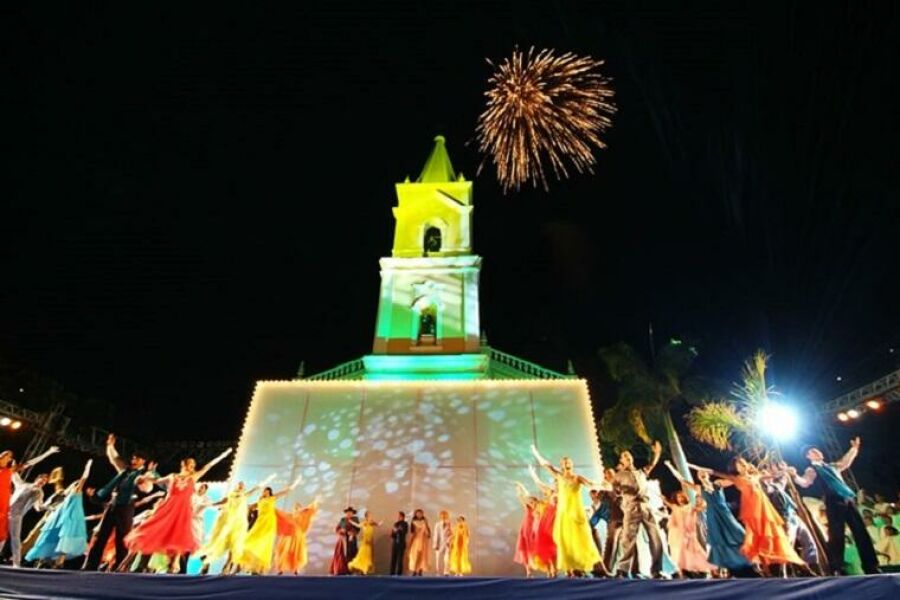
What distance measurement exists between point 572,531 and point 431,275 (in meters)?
12.1

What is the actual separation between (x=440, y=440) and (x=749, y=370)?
13907 millimetres

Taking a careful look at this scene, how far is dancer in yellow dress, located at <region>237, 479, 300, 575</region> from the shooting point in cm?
774

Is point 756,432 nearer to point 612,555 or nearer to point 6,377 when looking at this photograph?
point 612,555

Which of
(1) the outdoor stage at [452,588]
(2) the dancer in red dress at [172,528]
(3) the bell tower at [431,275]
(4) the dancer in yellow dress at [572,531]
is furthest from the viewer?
(3) the bell tower at [431,275]

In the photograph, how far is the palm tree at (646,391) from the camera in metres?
19.5

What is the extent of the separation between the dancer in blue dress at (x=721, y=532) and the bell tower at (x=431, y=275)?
9.97 metres

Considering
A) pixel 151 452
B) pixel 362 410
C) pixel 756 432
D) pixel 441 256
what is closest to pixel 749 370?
pixel 756 432

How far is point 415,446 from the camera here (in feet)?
36.2

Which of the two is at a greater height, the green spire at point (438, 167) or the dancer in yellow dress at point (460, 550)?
the green spire at point (438, 167)

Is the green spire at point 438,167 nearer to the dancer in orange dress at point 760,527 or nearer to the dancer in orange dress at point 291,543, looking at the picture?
the dancer in orange dress at point 291,543

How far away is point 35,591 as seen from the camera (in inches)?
201

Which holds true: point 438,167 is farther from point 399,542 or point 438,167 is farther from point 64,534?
point 64,534

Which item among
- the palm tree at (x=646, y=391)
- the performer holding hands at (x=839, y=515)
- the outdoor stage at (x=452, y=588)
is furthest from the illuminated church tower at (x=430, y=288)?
the outdoor stage at (x=452, y=588)

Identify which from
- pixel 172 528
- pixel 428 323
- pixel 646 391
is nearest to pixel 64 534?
pixel 172 528
